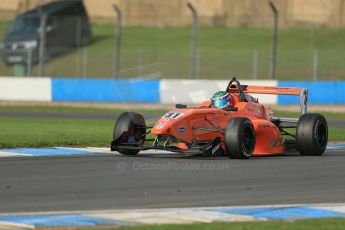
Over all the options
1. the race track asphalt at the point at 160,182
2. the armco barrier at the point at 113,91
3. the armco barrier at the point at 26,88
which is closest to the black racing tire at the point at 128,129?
the race track asphalt at the point at 160,182

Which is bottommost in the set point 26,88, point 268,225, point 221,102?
point 268,225

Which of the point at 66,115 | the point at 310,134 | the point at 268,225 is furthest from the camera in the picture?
the point at 66,115

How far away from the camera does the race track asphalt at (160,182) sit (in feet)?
32.3

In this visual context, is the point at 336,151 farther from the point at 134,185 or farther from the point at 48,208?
the point at 48,208

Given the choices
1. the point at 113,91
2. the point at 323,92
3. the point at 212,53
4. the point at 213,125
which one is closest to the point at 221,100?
the point at 213,125

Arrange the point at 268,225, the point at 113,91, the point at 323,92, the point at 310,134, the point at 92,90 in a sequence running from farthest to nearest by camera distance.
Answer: the point at 92,90 < the point at 113,91 < the point at 323,92 < the point at 310,134 < the point at 268,225

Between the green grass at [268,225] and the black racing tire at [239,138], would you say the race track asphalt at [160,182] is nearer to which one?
the black racing tire at [239,138]

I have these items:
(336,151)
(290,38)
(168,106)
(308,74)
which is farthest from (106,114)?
(290,38)

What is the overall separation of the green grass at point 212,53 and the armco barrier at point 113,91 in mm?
1985

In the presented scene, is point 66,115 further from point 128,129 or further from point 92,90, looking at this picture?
point 128,129

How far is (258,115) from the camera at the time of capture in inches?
628

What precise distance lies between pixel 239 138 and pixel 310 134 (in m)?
1.84

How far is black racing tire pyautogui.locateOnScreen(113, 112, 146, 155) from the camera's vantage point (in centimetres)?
1509

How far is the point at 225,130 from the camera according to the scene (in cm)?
1451
